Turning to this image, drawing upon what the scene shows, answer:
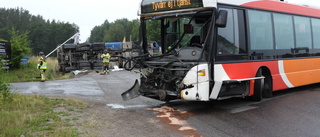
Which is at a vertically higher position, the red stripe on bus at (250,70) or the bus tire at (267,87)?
the red stripe on bus at (250,70)

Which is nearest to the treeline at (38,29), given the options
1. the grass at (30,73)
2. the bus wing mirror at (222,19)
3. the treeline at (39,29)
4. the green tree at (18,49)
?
the treeline at (39,29)

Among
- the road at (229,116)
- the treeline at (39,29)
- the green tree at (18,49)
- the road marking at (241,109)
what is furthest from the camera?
the treeline at (39,29)

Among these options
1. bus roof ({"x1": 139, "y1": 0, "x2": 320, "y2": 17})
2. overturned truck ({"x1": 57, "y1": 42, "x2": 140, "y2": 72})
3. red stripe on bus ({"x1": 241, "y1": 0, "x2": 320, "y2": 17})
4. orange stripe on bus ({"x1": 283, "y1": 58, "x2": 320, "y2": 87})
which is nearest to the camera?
bus roof ({"x1": 139, "y1": 0, "x2": 320, "y2": 17})

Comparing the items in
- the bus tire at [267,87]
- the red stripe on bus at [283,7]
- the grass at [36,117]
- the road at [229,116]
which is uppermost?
the red stripe on bus at [283,7]

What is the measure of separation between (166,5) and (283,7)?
14.9 feet

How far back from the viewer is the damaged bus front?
328 inches

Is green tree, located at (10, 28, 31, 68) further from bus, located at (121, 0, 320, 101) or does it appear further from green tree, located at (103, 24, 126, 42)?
green tree, located at (103, 24, 126, 42)

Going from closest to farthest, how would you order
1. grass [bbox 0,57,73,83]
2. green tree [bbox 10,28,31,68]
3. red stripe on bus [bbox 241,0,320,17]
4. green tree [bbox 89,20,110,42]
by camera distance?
red stripe on bus [bbox 241,0,320,17], grass [bbox 0,57,73,83], green tree [bbox 10,28,31,68], green tree [bbox 89,20,110,42]

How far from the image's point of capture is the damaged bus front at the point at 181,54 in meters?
8.34

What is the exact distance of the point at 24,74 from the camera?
81.7ft

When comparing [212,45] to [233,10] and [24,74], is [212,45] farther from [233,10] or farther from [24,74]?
[24,74]

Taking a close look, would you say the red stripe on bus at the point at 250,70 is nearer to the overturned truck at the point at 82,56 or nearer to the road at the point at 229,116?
the road at the point at 229,116

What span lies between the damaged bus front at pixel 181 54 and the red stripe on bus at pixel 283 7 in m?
1.75

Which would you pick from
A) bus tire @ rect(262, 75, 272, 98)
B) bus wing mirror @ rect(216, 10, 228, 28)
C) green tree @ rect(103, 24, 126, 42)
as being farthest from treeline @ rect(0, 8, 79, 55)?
bus wing mirror @ rect(216, 10, 228, 28)
